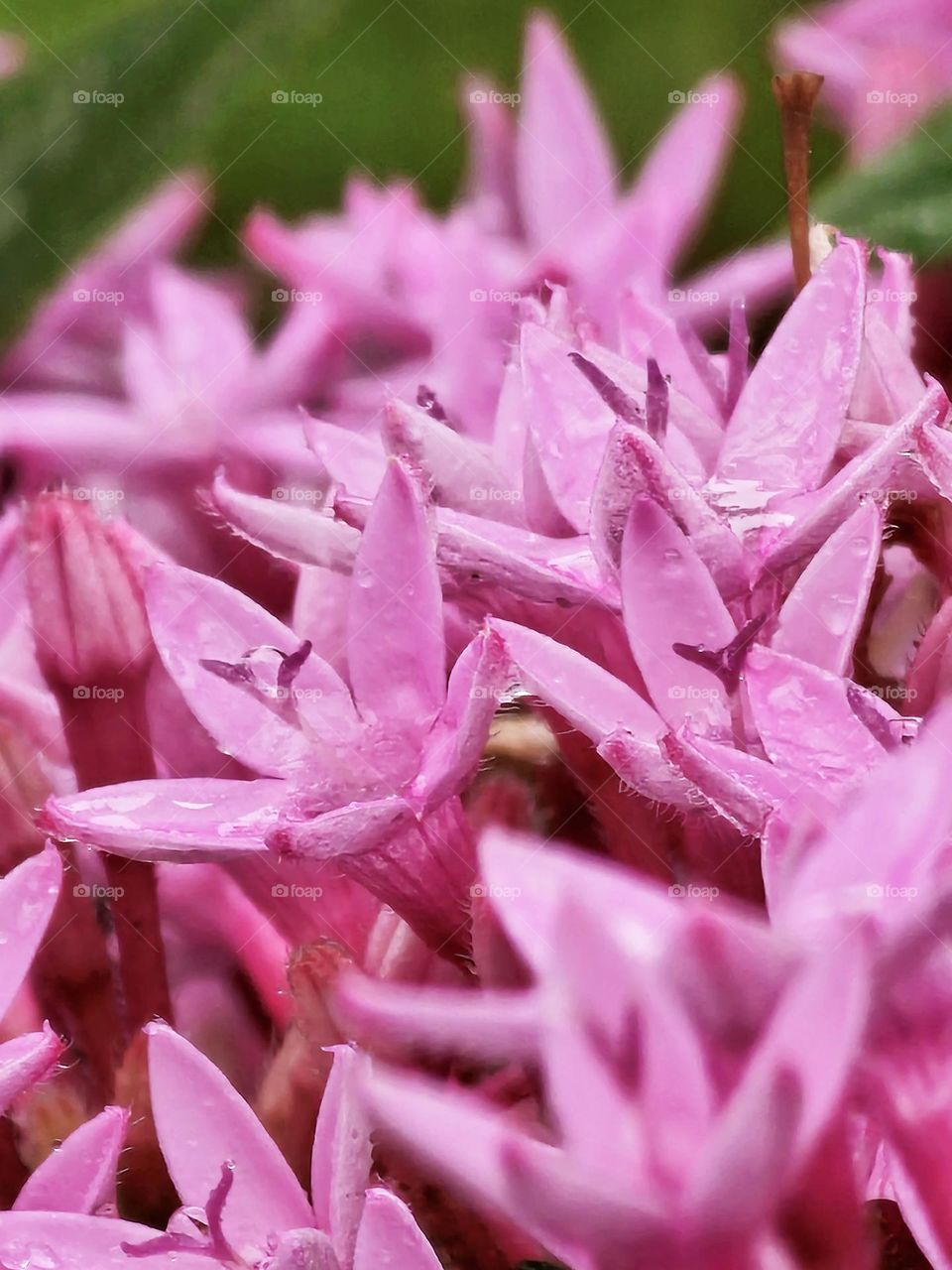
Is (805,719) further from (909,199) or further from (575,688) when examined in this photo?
(909,199)

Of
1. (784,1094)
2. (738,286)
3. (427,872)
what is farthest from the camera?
(738,286)

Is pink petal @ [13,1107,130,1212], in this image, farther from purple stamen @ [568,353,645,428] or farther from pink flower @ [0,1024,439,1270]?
purple stamen @ [568,353,645,428]

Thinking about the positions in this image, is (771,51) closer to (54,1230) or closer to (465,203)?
(465,203)

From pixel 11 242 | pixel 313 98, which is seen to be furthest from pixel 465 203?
pixel 11 242

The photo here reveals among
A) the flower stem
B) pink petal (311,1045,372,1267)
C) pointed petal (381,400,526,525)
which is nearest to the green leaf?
the flower stem

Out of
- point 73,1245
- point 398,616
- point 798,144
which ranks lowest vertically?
point 73,1245

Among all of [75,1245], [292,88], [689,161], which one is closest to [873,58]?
[689,161]

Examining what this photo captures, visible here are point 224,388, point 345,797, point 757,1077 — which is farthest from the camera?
point 224,388
